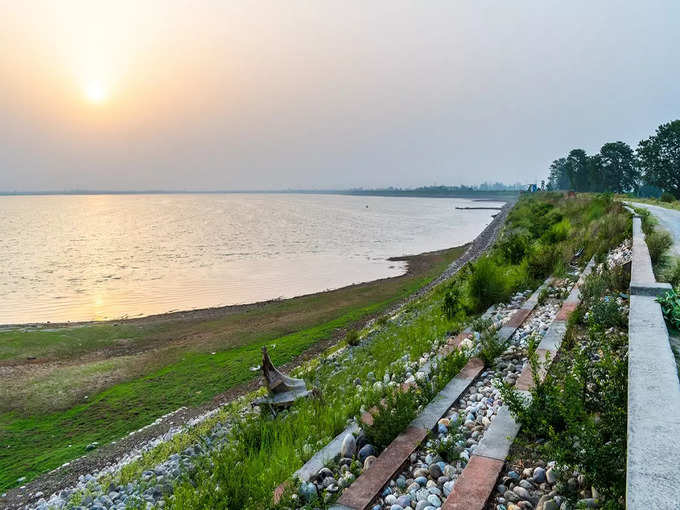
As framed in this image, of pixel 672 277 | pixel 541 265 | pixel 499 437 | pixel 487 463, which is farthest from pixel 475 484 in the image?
pixel 541 265

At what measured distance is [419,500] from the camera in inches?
145

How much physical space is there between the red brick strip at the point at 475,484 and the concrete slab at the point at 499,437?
0.29 feet

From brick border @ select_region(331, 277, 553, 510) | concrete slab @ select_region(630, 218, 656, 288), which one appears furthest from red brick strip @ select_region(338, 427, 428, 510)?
concrete slab @ select_region(630, 218, 656, 288)

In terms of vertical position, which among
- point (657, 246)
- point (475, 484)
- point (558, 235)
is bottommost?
point (475, 484)

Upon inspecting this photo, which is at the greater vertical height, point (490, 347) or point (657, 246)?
point (657, 246)

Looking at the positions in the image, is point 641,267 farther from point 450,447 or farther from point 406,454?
point 406,454

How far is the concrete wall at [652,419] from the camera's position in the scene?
249cm

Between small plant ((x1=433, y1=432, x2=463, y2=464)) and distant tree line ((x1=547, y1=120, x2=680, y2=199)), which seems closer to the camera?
small plant ((x1=433, y1=432, x2=463, y2=464))

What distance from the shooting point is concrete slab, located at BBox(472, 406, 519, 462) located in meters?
3.98

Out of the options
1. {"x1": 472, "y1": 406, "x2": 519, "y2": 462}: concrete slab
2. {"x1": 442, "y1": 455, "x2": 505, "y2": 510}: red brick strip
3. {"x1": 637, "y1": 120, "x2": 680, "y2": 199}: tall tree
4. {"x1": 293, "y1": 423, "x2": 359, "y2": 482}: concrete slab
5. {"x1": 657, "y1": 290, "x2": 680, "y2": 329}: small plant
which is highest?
{"x1": 637, "y1": 120, "x2": 680, "y2": 199}: tall tree

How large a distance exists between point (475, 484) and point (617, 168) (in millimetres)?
97526

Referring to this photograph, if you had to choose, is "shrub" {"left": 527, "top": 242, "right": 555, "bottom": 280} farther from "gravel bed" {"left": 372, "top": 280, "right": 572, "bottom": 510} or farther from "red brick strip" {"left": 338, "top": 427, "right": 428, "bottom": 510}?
"red brick strip" {"left": 338, "top": 427, "right": 428, "bottom": 510}

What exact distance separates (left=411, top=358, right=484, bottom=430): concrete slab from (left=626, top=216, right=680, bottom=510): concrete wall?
2053 mm

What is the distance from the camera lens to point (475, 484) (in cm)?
360
